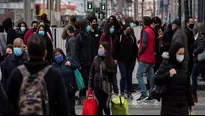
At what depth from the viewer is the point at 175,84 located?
8477 mm

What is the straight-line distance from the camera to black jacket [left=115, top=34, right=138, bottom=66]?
15.2 m

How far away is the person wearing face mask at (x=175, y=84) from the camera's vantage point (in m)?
8.41

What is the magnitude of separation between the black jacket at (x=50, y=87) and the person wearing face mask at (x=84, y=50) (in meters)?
8.29

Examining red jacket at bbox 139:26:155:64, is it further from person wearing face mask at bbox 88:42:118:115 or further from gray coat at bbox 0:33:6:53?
gray coat at bbox 0:33:6:53

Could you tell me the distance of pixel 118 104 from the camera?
10.7m

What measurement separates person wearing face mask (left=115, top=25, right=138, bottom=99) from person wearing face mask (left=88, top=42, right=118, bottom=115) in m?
3.55

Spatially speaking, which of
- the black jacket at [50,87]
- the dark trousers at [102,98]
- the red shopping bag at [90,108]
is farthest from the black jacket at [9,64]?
the black jacket at [50,87]

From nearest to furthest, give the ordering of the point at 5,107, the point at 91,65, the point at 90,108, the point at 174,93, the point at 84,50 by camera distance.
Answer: the point at 5,107 → the point at 174,93 → the point at 90,108 → the point at 91,65 → the point at 84,50

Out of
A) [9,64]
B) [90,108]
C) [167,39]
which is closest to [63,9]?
[167,39]

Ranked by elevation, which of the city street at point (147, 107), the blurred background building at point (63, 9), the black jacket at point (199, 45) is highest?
the blurred background building at point (63, 9)

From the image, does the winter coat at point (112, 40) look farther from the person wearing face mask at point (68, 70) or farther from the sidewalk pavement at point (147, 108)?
the person wearing face mask at point (68, 70)

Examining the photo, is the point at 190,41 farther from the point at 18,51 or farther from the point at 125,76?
the point at 18,51

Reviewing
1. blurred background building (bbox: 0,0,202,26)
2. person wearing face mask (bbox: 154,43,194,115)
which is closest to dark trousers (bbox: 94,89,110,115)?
person wearing face mask (bbox: 154,43,194,115)

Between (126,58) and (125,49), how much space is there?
0.25m
